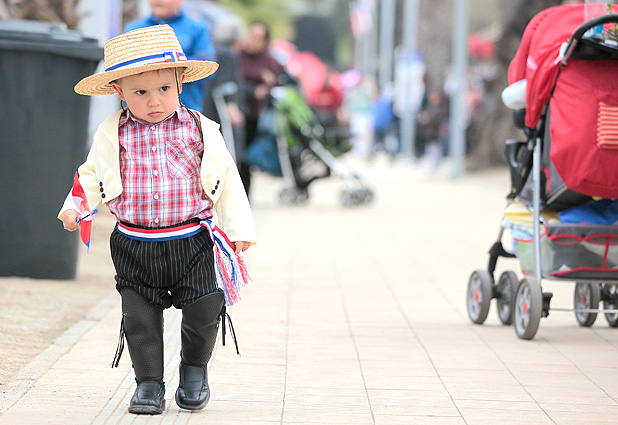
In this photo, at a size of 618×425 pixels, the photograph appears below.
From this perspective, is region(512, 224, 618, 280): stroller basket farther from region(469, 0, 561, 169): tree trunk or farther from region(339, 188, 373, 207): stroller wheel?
region(469, 0, 561, 169): tree trunk

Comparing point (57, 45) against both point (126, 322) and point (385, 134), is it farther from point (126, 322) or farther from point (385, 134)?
point (385, 134)

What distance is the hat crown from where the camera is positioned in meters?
4.13

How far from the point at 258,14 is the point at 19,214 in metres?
52.1

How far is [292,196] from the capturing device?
48.7ft

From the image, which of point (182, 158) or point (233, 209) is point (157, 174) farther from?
point (233, 209)

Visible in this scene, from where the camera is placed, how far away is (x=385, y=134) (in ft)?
102

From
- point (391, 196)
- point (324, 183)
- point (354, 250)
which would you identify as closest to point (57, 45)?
point (354, 250)

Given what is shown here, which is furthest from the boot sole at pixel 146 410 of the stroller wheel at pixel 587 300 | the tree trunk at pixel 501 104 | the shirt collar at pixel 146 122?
the tree trunk at pixel 501 104

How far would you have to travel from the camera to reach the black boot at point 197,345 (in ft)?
14.0

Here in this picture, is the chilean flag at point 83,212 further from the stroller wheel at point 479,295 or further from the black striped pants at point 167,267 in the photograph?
the stroller wheel at point 479,295

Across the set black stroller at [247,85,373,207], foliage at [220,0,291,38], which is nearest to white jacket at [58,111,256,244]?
black stroller at [247,85,373,207]

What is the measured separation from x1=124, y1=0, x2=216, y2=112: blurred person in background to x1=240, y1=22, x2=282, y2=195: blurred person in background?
5438 millimetres

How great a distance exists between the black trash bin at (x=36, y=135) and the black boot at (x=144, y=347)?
2988 millimetres

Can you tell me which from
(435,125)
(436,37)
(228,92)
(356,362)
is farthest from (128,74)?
(436,37)
